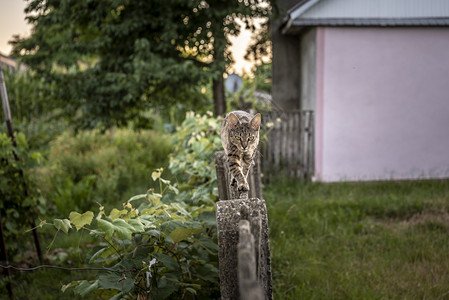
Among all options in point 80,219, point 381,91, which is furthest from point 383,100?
point 80,219

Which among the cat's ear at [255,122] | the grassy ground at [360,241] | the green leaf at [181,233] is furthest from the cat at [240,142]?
the grassy ground at [360,241]

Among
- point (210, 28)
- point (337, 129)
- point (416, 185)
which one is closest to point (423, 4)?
point (337, 129)

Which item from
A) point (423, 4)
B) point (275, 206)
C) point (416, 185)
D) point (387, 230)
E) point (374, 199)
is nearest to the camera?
point (387, 230)

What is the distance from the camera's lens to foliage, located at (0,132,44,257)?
4.49m

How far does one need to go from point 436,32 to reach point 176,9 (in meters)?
5.72

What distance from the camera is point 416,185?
26.2 feet

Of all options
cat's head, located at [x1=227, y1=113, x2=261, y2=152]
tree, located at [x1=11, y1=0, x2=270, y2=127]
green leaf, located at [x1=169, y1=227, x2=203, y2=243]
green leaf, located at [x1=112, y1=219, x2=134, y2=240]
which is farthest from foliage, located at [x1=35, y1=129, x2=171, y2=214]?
cat's head, located at [x1=227, y1=113, x2=261, y2=152]

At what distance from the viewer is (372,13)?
8.56m

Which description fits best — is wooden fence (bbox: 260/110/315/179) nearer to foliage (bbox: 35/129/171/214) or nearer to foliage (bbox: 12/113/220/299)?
foliage (bbox: 35/129/171/214)

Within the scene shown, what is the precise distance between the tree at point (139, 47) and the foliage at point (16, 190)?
3.35 metres

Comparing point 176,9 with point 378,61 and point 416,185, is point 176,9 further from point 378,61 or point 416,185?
point 416,185

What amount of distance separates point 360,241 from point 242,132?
384 centimetres

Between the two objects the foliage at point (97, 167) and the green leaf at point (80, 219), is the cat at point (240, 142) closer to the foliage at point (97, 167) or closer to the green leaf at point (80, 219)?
the green leaf at point (80, 219)

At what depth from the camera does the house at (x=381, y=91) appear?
857 centimetres
